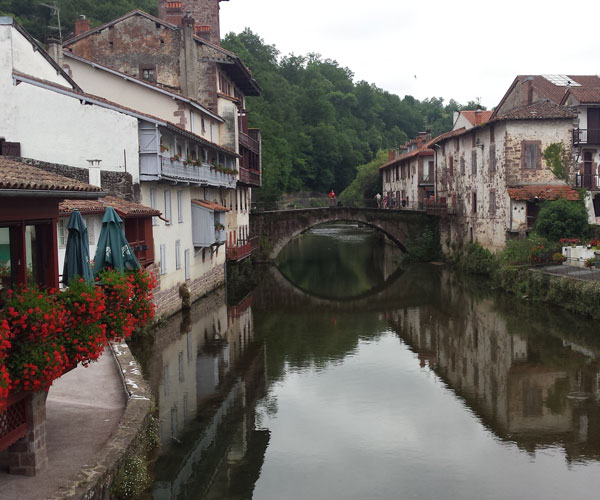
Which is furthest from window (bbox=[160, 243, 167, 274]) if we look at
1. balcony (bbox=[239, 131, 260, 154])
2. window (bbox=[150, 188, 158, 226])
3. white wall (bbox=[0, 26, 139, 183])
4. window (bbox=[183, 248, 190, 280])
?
balcony (bbox=[239, 131, 260, 154])

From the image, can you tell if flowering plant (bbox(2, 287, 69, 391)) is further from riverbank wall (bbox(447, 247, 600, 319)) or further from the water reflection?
the water reflection

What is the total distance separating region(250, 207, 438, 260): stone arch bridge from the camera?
5297 cm

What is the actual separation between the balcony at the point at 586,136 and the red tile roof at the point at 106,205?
27.0m

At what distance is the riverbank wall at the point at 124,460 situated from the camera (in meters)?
9.88

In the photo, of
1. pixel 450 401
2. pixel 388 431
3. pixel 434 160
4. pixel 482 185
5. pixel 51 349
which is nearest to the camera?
pixel 51 349

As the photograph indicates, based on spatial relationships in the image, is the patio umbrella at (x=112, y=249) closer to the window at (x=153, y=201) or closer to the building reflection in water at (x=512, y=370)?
the building reflection in water at (x=512, y=370)

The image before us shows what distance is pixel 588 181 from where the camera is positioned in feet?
133

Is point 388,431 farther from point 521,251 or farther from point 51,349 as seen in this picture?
point 521,251

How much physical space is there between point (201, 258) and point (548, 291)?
17.1 meters

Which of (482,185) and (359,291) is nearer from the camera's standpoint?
(359,291)

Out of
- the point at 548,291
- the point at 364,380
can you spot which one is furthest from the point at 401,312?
the point at 364,380

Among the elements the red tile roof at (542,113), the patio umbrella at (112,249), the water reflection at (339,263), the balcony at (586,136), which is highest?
the red tile roof at (542,113)

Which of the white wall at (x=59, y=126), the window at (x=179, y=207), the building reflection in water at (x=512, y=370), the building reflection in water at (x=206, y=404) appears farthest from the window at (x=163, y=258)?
the building reflection in water at (x=512, y=370)

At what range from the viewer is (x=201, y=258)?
3497cm
